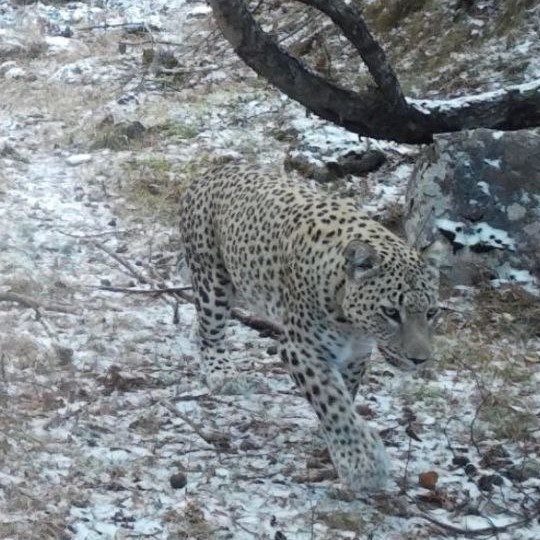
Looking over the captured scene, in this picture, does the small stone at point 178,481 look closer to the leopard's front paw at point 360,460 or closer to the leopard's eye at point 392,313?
the leopard's front paw at point 360,460

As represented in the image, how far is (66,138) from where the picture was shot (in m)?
11.7

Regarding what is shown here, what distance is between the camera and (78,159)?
1112cm

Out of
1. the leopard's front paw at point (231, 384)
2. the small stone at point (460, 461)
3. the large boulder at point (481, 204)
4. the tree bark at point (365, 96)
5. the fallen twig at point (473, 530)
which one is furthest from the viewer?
the large boulder at point (481, 204)

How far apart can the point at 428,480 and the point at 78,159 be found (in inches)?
254

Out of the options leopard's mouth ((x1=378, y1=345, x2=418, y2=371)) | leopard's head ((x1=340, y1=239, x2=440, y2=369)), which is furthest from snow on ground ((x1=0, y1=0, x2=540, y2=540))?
leopard's head ((x1=340, y1=239, x2=440, y2=369))

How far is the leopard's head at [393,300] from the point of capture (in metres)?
5.27

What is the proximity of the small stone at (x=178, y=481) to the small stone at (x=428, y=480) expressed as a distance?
1.23m

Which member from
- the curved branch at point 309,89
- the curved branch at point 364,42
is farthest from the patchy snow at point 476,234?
the curved branch at point 364,42

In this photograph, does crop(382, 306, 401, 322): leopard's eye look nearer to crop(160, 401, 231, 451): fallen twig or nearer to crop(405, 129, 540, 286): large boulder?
crop(160, 401, 231, 451): fallen twig

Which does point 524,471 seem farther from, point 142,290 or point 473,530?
point 142,290

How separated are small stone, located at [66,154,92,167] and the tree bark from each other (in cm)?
310

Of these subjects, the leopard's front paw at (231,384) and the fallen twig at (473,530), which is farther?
the leopard's front paw at (231,384)

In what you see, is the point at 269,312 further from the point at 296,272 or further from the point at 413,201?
the point at 413,201

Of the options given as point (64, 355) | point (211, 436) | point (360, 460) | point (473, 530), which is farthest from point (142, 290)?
point (473, 530)
